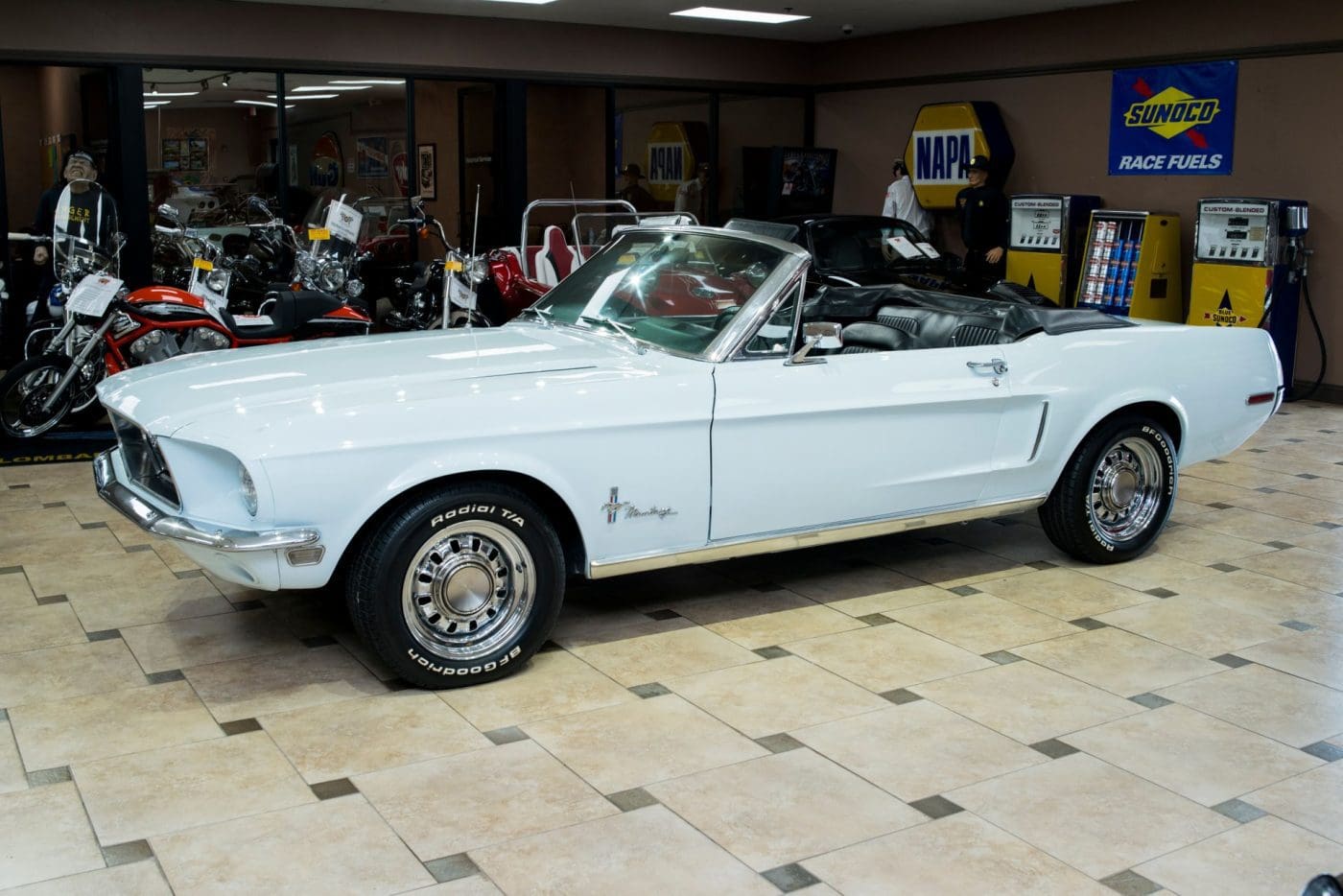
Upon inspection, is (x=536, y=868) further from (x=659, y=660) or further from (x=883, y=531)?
(x=883, y=531)

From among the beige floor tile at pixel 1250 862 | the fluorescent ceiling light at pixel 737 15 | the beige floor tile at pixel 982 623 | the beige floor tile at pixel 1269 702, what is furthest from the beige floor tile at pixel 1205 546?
the fluorescent ceiling light at pixel 737 15

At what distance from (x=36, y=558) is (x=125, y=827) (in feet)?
9.37

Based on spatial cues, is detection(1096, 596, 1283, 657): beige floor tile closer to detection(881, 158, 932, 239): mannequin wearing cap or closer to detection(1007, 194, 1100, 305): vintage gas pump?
detection(1007, 194, 1100, 305): vintage gas pump

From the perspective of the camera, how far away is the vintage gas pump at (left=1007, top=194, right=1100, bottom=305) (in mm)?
12008

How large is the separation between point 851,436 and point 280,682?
2248mm

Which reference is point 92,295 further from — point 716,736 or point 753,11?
point 753,11

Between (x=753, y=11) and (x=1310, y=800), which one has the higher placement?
(x=753, y=11)

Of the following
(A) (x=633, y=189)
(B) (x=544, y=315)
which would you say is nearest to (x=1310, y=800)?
(B) (x=544, y=315)

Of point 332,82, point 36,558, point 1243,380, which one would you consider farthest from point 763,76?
point 36,558

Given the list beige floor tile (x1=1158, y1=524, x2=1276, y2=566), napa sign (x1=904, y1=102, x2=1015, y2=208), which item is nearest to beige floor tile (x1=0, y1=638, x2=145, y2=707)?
beige floor tile (x1=1158, y1=524, x2=1276, y2=566)

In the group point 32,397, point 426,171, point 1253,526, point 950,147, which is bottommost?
point 1253,526

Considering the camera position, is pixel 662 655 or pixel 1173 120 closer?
pixel 662 655

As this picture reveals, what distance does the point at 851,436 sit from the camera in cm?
498

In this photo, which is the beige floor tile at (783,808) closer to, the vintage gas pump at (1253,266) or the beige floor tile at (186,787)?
the beige floor tile at (186,787)
